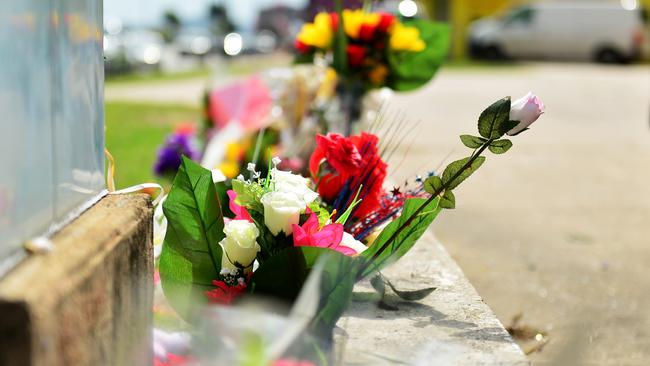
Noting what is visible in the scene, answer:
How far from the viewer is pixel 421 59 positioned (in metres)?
4.13

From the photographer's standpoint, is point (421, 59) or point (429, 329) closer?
point (429, 329)

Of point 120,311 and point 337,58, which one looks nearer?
point 120,311

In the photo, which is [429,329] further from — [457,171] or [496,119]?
[496,119]

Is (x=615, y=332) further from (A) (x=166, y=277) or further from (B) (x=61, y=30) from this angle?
(B) (x=61, y=30)

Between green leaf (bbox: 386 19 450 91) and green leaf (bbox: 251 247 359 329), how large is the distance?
235cm

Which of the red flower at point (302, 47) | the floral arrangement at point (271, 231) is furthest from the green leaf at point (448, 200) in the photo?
the red flower at point (302, 47)

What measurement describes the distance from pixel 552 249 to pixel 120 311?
349cm

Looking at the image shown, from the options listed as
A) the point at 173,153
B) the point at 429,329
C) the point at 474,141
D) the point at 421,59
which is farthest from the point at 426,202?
the point at 173,153

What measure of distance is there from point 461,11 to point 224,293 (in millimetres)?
30498

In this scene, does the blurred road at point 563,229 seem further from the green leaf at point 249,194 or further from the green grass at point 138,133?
the green grass at point 138,133

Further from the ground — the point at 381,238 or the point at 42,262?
the point at 42,262

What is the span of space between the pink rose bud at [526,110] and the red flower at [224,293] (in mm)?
650

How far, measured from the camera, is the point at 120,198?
1.72m

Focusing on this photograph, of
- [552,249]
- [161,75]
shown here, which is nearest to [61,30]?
[552,249]
